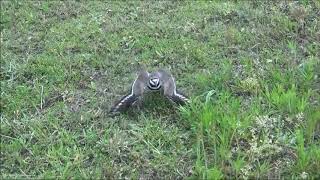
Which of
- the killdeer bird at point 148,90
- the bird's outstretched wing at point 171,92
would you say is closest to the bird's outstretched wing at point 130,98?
the killdeer bird at point 148,90

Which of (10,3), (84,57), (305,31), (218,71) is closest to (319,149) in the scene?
(218,71)

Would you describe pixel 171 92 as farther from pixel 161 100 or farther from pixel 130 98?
pixel 130 98

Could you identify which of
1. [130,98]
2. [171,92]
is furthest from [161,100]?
[130,98]

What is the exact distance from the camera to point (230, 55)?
15.9 ft

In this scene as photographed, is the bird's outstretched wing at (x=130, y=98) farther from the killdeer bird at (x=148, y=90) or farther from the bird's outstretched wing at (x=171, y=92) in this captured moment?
the bird's outstretched wing at (x=171, y=92)

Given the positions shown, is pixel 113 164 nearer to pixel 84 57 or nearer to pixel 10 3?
pixel 84 57

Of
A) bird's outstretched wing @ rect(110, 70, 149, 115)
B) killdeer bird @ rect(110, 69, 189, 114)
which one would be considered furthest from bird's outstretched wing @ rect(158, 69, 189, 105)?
bird's outstretched wing @ rect(110, 70, 149, 115)

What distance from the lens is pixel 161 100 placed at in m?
4.18

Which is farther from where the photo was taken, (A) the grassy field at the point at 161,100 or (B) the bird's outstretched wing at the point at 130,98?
(B) the bird's outstretched wing at the point at 130,98

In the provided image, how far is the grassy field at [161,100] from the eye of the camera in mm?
3613

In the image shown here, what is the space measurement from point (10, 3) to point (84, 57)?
5.03 ft

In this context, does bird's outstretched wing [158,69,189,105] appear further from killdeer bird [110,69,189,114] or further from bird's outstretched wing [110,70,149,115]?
bird's outstretched wing [110,70,149,115]

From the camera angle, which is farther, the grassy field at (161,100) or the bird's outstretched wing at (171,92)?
the bird's outstretched wing at (171,92)

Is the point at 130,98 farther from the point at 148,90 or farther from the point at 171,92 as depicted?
the point at 171,92
